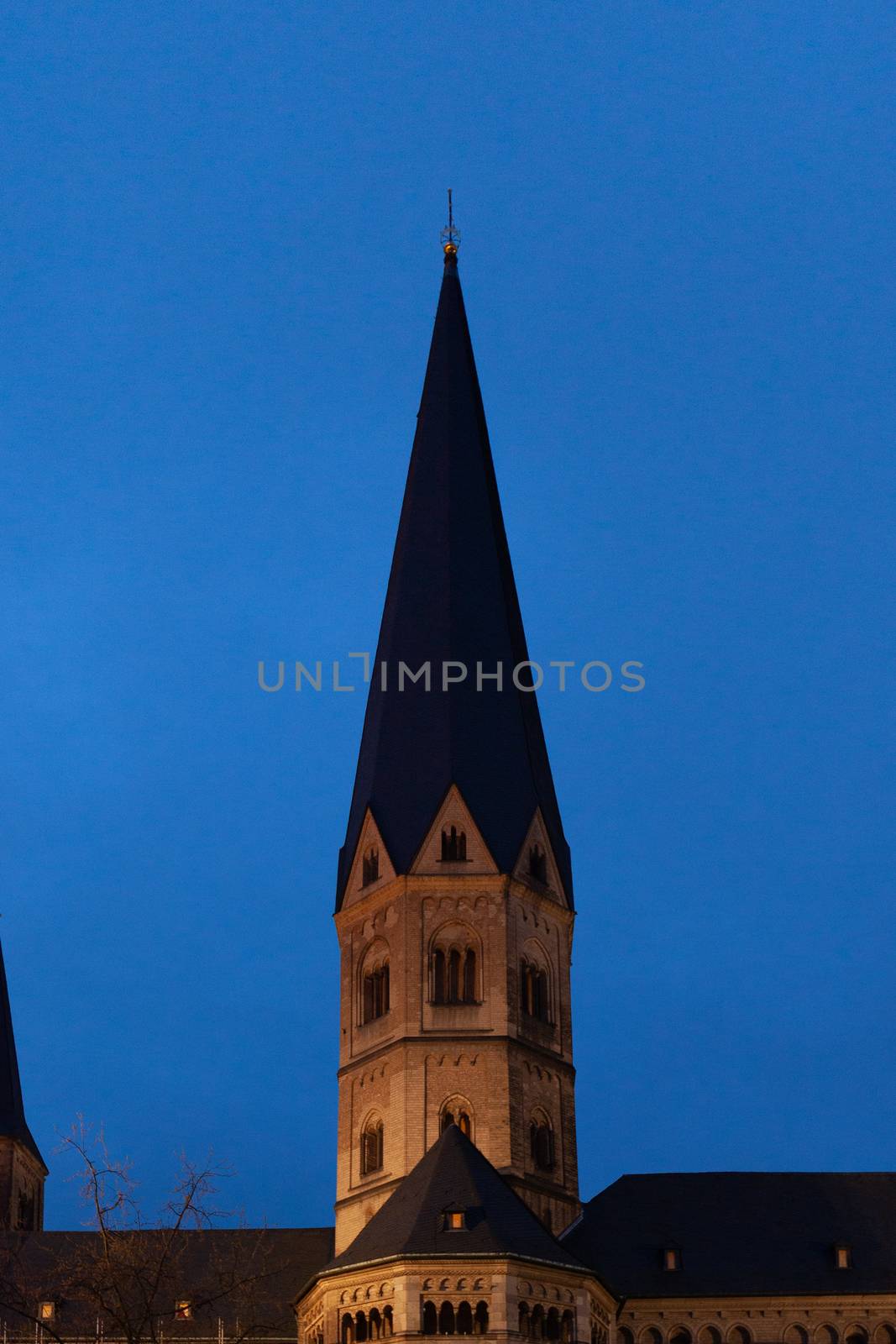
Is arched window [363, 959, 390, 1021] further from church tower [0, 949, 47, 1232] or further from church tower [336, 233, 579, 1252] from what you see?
A: church tower [0, 949, 47, 1232]

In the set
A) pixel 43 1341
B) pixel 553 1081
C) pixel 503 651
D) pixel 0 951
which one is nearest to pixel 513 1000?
pixel 553 1081

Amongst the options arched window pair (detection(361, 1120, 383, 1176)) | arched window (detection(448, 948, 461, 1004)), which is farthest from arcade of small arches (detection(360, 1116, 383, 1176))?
arched window (detection(448, 948, 461, 1004))

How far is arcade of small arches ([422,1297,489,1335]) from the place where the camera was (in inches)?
1916

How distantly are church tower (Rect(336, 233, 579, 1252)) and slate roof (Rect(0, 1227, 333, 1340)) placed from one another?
7778 millimetres

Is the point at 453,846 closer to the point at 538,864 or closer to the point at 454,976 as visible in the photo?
the point at 538,864

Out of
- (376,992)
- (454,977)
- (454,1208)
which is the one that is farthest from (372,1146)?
Answer: (454,1208)

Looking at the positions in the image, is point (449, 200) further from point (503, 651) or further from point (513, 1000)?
point (513, 1000)

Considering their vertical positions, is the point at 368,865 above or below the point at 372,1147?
above

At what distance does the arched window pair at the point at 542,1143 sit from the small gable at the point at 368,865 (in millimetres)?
9498

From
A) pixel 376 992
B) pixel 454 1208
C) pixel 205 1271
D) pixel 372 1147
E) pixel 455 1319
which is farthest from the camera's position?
pixel 205 1271

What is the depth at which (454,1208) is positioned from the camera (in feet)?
165

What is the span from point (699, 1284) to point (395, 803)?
1915 centimetres

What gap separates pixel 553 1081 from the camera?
198 feet

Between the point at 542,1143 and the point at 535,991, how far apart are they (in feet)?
16.5
